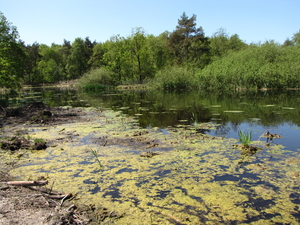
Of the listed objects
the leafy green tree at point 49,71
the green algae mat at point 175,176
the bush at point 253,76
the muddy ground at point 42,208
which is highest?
the leafy green tree at point 49,71

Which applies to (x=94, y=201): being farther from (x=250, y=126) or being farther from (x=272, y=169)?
(x=250, y=126)

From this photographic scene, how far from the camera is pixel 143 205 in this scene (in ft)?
14.5

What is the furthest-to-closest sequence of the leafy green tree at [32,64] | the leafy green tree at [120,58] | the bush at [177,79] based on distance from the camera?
the leafy green tree at [32,64] → the leafy green tree at [120,58] → the bush at [177,79]

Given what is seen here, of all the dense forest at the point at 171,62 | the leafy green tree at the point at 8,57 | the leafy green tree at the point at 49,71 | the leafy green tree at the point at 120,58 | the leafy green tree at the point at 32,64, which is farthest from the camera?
the leafy green tree at the point at 49,71

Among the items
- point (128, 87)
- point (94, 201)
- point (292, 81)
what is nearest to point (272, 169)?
point (94, 201)

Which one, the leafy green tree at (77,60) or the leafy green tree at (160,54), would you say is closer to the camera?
the leafy green tree at (160,54)

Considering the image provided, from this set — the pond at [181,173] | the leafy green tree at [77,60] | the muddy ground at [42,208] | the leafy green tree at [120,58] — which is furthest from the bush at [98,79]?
the muddy ground at [42,208]

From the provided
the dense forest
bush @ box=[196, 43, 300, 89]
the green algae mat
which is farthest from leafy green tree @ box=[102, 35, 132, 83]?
the green algae mat

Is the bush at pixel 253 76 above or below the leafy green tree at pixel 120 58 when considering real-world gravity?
below

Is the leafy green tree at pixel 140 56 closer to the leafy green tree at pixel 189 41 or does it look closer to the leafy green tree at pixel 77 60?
the leafy green tree at pixel 189 41

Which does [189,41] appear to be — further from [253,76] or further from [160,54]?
Answer: [253,76]

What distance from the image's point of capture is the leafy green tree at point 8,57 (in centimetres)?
2725

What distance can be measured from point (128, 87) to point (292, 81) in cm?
2949

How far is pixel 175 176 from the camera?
18.6 feet
